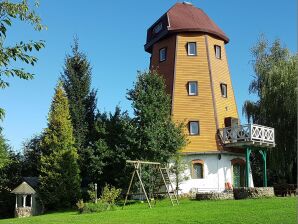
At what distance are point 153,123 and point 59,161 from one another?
6315 mm

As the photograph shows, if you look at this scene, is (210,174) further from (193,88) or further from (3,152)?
(3,152)

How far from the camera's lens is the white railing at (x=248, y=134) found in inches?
1041

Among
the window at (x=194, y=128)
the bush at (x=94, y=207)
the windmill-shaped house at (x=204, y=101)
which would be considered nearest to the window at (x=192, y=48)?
the windmill-shaped house at (x=204, y=101)

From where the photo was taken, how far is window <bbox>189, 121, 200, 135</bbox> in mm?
28516

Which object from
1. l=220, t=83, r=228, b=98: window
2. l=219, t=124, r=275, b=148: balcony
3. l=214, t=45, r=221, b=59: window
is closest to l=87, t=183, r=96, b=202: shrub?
l=219, t=124, r=275, b=148: balcony

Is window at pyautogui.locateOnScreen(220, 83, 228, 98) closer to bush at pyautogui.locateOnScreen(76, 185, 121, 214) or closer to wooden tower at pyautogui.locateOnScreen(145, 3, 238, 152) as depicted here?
wooden tower at pyautogui.locateOnScreen(145, 3, 238, 152)

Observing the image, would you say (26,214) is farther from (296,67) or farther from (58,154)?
(296,67)

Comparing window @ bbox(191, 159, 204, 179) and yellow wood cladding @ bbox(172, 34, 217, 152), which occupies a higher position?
yellow wood cladding @ bbox(172, 34, 217, 152)

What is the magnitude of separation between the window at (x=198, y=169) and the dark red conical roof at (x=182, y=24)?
358 inches

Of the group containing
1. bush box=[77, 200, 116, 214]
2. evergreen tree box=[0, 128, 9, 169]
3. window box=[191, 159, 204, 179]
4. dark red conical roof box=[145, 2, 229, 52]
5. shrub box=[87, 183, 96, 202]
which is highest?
dark red conical roof box=[145, 2, 229, 52]

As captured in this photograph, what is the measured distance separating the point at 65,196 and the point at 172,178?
21.4 ft

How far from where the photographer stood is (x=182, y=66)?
2970 centimetres

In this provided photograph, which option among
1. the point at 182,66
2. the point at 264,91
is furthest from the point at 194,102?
the point at 264,91

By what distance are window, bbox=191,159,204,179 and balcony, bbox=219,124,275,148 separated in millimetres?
2011
